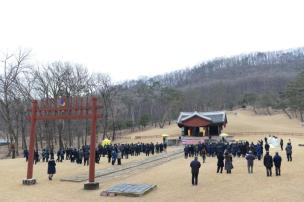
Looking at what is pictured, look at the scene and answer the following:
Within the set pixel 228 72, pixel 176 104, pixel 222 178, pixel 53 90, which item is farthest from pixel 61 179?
pixel 228 72

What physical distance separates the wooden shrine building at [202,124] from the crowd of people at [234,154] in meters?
20.7

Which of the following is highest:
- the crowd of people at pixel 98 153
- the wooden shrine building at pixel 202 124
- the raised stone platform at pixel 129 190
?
the wooden shrine building at pixel 202 124

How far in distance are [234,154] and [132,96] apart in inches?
2445

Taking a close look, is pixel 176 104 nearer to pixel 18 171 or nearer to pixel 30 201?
pixel 18 171

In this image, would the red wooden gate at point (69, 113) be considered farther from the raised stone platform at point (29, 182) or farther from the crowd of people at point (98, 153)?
the crowd of people at point (98, 153)

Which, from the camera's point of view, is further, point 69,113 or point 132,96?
point 132,96

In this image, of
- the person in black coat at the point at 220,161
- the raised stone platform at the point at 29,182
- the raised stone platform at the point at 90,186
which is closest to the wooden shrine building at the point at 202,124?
the person in black coat at the point at 220,161

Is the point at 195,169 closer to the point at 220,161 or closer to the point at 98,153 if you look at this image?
the point at 220,161

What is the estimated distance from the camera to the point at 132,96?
89438 millimetres

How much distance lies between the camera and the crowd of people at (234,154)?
59.4 feet

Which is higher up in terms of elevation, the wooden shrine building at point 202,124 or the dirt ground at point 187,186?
the wooden shrine building at point 202,124

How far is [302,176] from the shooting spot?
1786 centimetres

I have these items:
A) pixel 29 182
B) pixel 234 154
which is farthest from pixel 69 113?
pixel 234 154

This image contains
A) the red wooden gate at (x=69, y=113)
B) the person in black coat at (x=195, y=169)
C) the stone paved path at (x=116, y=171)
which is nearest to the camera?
the person in black coat at (x=195, y=169)
